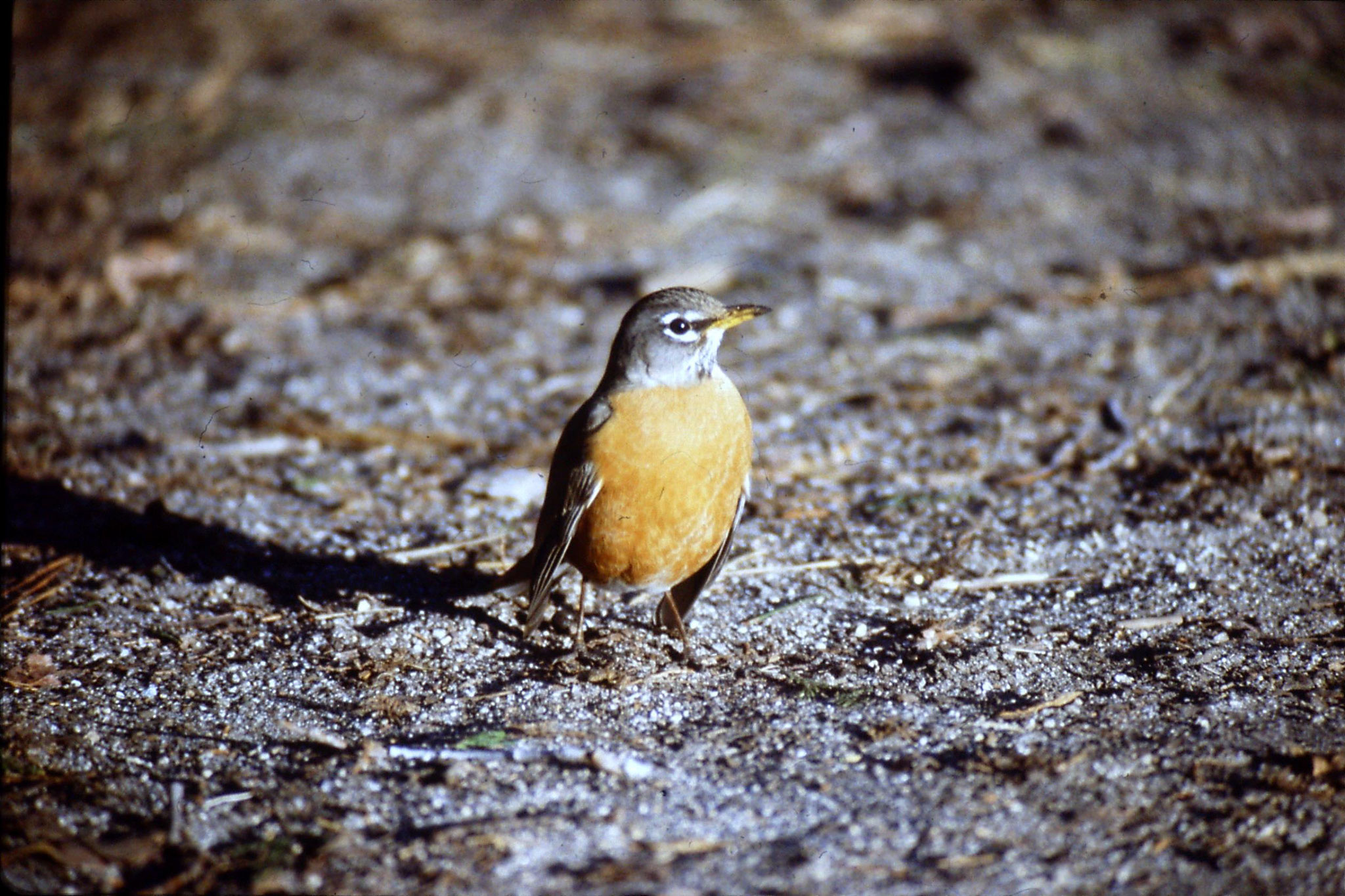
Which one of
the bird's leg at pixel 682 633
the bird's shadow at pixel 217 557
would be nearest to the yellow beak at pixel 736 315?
the bird's leg at pixel 682 633

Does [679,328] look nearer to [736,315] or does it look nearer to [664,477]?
[736,315]

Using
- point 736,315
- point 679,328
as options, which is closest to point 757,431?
point 736,315

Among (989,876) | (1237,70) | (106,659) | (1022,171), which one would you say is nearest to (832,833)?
(989,876)

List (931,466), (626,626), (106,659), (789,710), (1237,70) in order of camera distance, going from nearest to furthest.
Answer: (789,710)
(106,659)
(626,626)
(931,466)
(1237,70)

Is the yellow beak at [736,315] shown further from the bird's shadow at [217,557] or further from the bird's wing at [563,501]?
the bird's shadow at [217,557]

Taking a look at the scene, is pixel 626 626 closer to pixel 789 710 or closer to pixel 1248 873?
pixel 789 710
